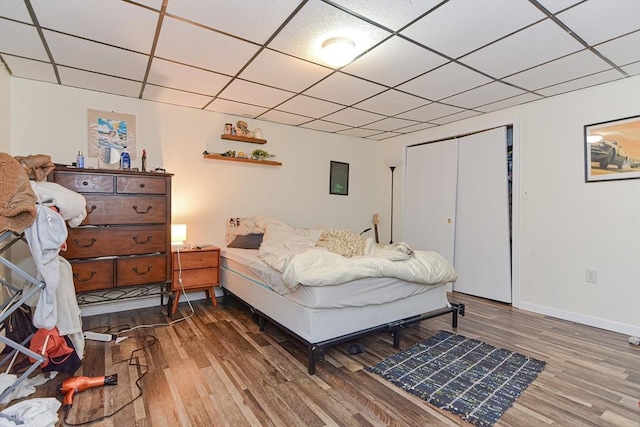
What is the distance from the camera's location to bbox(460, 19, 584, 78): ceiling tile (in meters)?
2.19

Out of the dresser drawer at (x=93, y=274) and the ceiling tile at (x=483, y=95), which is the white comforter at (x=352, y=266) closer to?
the dresser drawer at (x=93, y=274)

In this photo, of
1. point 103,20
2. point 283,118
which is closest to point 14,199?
point 103,20

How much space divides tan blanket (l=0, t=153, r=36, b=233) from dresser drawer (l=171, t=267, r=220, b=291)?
1892 millimetres

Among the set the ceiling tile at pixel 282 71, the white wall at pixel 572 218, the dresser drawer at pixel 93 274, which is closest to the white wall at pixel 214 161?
the dresser drawer at pixel 93 274

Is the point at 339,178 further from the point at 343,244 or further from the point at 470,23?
the point at 470,23

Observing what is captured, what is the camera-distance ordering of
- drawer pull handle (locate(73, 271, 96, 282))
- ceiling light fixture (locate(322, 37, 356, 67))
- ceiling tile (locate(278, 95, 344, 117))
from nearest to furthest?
ceiling light fixture (locate(322, 37, 356, 67)), drawer pull handle (locate(73, 271, 96, 282)), ceiling tile (locate(278, 95, 344, 117))

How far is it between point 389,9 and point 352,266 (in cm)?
164

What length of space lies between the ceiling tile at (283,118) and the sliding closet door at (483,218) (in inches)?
86.2

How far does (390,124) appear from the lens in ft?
14.8

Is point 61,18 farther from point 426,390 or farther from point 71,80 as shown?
point 426,390

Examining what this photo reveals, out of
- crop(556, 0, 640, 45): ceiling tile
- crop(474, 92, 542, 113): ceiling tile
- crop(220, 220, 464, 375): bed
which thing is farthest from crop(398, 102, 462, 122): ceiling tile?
crop(220, 220, 464, 375): bed

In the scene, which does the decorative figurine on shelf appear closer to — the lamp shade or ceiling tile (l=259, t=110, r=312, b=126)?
ceiling tile (l=259, t=110, r=312, b=126)

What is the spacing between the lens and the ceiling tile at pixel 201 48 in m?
2.17

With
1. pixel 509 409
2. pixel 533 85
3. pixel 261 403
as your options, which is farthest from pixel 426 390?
pixel 533 85
